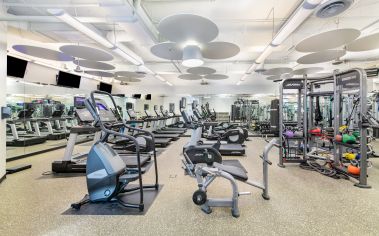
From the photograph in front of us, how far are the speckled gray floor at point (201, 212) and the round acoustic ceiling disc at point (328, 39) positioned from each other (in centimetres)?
290

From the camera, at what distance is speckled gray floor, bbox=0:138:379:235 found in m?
2.17

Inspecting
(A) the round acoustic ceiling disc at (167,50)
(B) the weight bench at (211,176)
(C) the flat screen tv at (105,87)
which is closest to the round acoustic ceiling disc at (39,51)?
(A) the round acoustic ceiling disc at (167,50)

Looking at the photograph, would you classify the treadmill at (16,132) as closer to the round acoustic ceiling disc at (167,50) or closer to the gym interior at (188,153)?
the gym interior at (188,153)

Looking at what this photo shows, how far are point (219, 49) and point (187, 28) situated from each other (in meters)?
1.73

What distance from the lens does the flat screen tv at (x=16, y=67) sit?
6.93 metres

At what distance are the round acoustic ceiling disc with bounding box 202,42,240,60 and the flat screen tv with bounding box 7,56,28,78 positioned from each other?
6.72 m

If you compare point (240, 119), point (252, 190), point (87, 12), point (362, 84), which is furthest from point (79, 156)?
point (240, 119)

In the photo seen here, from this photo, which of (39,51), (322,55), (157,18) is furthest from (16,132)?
(322,55)

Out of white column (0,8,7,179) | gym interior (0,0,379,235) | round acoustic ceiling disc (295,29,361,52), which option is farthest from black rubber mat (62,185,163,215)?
round acoustic ceiling disc (295,29,361,52)

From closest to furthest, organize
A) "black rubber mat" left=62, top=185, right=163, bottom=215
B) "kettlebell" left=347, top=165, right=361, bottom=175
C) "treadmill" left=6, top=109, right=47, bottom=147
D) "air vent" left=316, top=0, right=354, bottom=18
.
→ "black rubber mat" left=62, top=185, right=163, bottom=215
"air vent" left=316, top=0, right=354, bottom=18
"kettlebell" left=347, top=165, right=361, bottom=175
"treadmill" left=6, top=109, right=47, bottom=147

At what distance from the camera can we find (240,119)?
14.0 meters

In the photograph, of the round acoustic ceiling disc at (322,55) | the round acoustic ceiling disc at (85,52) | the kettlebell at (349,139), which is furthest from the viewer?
the round acoustic ceiling disc at (322,55)

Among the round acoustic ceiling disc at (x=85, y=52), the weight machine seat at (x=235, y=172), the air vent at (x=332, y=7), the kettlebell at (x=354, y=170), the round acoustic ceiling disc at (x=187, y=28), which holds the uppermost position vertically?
the air vent at (x=332, y=7)

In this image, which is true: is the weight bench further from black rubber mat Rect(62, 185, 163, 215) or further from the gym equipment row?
the gym equipment row
